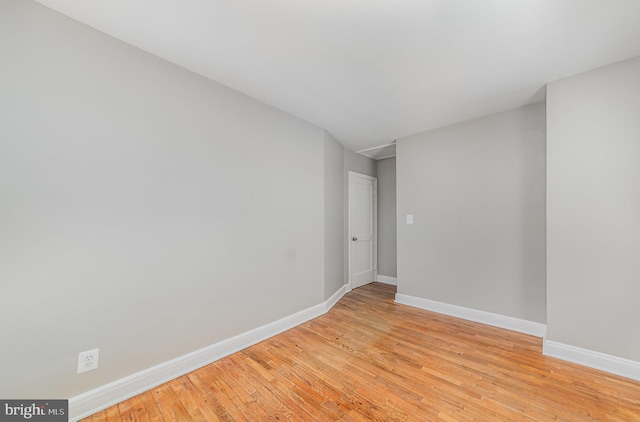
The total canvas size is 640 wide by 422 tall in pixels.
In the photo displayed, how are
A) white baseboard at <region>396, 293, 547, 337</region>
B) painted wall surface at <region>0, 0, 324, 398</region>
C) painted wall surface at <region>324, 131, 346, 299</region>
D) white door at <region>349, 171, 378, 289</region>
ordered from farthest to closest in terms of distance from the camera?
white door at <region>349, 171, 378, 289</region> < painted wall surface at <region>324, 131, 346, 299</region> < white baseboard at <region>396, 293, 547, 337</region> < painted wall surface at <region>0, 0, 324, 398</region>

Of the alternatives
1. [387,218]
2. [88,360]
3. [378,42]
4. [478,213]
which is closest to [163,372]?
[88,360]

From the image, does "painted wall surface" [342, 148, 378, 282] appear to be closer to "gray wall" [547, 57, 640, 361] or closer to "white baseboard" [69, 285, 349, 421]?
"white baseboard" [69, 285, 349, 421]

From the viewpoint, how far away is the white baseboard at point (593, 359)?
187cm

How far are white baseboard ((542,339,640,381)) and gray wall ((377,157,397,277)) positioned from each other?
2506mm

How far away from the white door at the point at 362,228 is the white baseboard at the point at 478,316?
3.05 feet

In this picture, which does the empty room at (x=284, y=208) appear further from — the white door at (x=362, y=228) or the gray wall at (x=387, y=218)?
the gray wall at (x=387, y=218)

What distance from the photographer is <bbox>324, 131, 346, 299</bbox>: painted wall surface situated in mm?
3395

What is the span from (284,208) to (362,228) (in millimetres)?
2041

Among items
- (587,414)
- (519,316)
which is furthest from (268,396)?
(519,316)

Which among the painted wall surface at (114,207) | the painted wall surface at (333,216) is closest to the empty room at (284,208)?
the painted wall surface at (114,207)

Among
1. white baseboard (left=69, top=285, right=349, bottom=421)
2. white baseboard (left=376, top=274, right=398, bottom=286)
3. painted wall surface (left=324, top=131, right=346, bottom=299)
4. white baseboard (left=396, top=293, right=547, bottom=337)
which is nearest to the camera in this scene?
white baseboard (left=69, top=285, right=349, bottom=421)

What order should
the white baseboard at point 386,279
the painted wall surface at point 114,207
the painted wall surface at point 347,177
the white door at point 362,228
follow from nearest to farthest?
the painted wall surface at point 114,207
the painted wall surface at point 347,177
the white door at point 362,228
the white baseboard at point 386,279

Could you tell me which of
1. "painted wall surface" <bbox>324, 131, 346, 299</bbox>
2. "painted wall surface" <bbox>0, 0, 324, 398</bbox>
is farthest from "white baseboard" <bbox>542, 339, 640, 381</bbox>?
"painted wall surface" <bbox>0, 0, 324, 398</bbox>

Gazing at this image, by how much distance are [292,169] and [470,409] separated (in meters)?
2.60
